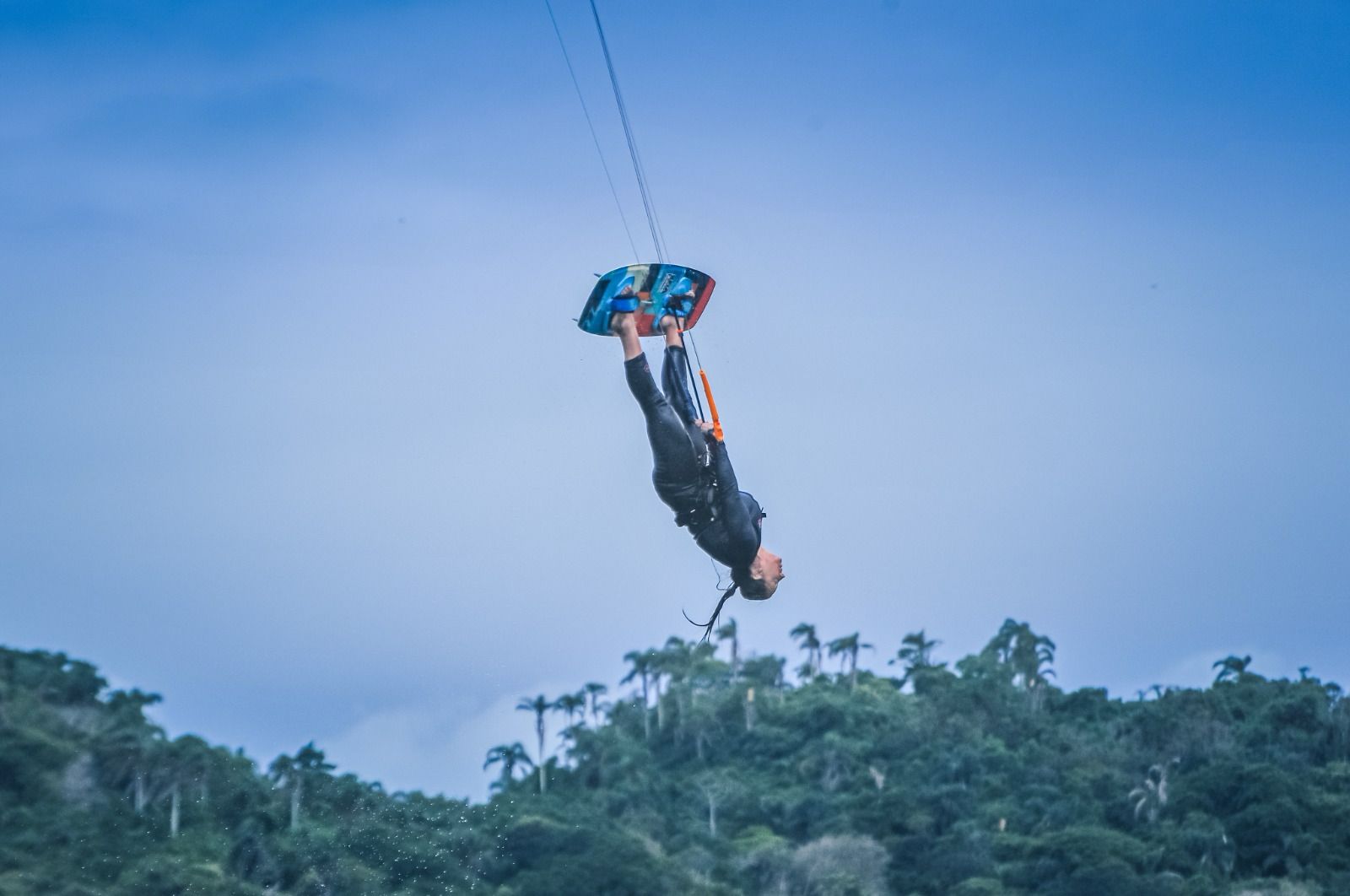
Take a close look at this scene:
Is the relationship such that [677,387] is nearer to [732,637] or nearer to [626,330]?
[626,330]

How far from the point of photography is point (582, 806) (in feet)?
187

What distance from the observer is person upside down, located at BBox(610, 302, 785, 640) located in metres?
10.8

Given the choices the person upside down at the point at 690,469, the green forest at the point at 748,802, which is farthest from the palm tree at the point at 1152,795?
the person upside down at the point at 690,469

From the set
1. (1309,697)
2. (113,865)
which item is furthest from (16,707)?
(1309,697)

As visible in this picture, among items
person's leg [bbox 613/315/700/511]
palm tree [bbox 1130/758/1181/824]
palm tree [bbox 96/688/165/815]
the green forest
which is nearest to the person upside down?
person's leg [bbox 613/315/700/511]

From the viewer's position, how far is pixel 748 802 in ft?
192

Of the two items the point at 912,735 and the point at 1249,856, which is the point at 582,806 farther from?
the point at 1249,856

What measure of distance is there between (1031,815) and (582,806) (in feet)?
42.2

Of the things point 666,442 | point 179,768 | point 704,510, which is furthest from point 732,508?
point 179,768

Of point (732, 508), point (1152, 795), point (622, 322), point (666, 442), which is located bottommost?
point (732, 508)

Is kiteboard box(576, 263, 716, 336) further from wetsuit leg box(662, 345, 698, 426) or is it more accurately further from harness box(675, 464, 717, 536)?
harness box(675, 464, 717, 536)

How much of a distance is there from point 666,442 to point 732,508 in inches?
21.4

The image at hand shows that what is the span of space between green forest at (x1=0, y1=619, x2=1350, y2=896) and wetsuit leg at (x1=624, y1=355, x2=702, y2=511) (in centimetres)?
3011

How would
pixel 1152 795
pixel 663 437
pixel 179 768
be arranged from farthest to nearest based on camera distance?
1. pixel 1152 795
2. pixel 179 768
3. pixel 663 437
